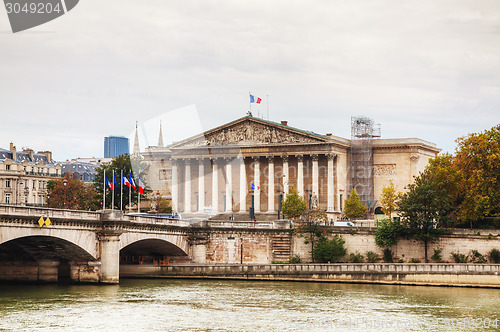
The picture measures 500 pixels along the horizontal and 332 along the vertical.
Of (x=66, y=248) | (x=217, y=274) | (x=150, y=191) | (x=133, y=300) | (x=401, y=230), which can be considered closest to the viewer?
(x=133, y=300)

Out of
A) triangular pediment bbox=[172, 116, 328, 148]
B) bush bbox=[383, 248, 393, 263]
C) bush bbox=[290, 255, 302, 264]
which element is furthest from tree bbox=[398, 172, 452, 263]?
triangular pediment bbox=[172, 116, 328, 148]

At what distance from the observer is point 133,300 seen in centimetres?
5756

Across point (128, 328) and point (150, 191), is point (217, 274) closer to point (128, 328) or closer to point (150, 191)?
point (128, 328)

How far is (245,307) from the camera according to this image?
54.8 meters

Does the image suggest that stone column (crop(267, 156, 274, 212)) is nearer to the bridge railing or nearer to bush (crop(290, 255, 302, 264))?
bush (crop(290, 255, 302, 264))

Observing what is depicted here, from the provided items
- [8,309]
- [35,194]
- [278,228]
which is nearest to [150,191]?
[35,194]

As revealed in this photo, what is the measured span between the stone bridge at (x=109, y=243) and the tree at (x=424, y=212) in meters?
11.3

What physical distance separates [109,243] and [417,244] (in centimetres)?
2811

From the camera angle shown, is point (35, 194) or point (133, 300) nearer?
point (133, 300)

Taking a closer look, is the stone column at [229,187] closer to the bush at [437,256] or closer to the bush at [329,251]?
the bush at [329,251]

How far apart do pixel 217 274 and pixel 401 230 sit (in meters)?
17.0

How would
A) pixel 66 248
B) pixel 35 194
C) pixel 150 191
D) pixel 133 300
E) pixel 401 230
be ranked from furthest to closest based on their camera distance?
pixel 35 194 → pixel 150 191 → pixel 401 230 → pixel 66 248 → pixel 133 300

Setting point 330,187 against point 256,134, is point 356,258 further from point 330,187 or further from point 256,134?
point 256,134

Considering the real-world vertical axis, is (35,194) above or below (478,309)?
above
